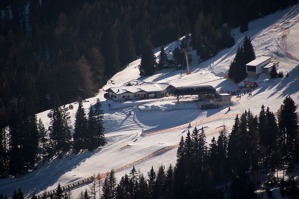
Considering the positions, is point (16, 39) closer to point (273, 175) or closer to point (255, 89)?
point (255, 89)

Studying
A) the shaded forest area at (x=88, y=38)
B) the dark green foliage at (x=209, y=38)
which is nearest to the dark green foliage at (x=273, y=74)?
the dark green foliage at (x=209, y=38)

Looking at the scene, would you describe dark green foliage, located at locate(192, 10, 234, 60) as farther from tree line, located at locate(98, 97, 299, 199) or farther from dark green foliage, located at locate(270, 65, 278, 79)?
tree line, located at locate(98, 97, 299, 199)

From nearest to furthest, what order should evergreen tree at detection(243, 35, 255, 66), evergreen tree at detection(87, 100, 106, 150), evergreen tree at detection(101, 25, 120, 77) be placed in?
1. evergreen tree at detection(87, 100, 106, 150)
2. evergreen tree at detection(243, 35, 255, 66)
3. evergreen tree at detection(101, 25, 120, 77)

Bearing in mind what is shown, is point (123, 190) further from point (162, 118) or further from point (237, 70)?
point (237, 70)

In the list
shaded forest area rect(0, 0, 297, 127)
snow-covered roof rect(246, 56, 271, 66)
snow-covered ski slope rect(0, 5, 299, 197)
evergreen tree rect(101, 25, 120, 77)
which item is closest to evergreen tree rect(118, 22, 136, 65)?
shaded forest area rect(0, 0, 297, 127)

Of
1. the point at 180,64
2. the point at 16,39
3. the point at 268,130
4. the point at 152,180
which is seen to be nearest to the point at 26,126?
the point at 152,180

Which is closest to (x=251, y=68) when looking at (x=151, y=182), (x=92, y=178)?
(x=92, y=178)

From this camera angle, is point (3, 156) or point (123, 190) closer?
point (123, 190)
